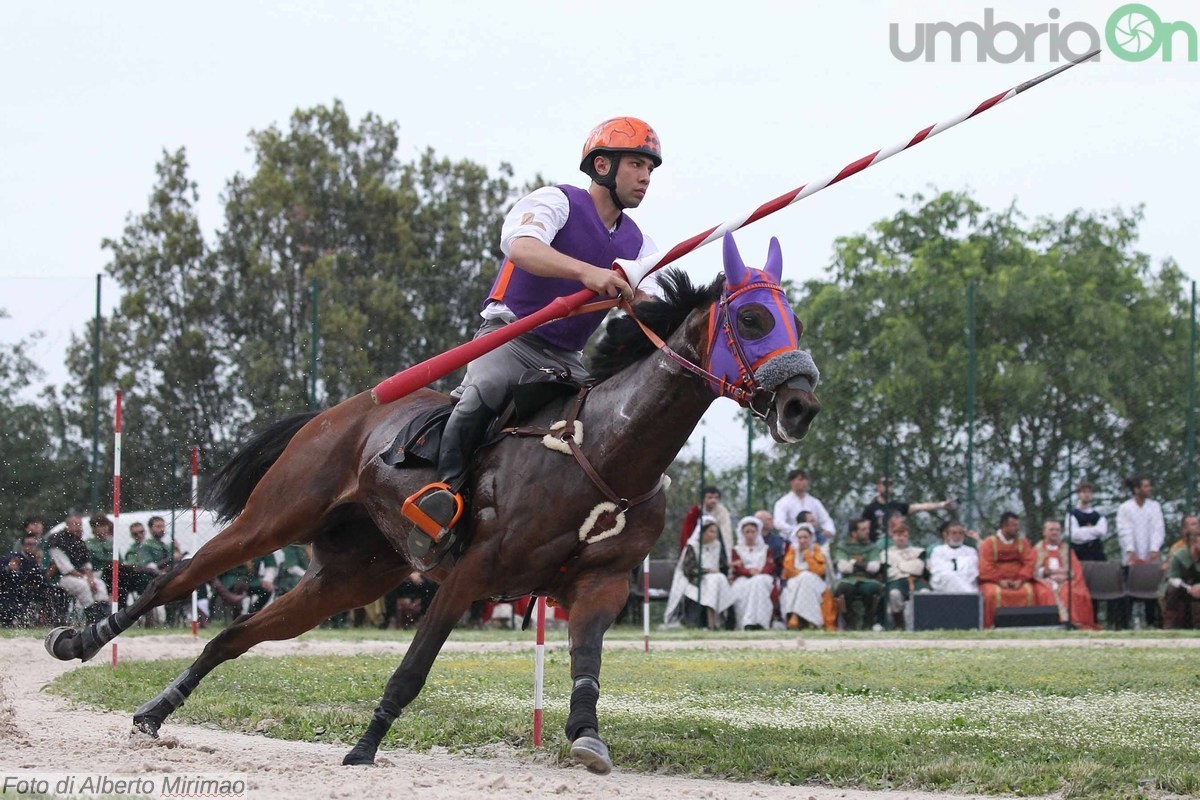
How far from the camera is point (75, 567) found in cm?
1644

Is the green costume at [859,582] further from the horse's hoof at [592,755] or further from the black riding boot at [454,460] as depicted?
the horse's hoof at [592,755]

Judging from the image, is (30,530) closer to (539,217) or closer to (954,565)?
(954,565)

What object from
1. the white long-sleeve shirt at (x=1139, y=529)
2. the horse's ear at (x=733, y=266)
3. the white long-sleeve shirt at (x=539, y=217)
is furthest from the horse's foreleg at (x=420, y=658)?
the white long-sleeve shirt at (x=1139, y=529)

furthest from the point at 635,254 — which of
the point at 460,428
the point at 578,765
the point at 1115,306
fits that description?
the point at 1115,306

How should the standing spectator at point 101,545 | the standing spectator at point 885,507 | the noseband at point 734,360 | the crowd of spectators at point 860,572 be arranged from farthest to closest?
the standing spectator at point 885,507 < the crowd of spectators at point 860,572 < the standing spectator at point 101,545 < the noseband at point 734,360

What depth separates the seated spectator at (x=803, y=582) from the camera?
19250 millimetres

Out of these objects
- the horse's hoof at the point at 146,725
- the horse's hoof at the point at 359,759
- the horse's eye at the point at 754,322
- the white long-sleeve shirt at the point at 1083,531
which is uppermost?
the horse's eye at the point at 754,322

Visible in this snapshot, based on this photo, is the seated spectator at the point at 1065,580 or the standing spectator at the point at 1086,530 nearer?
the seated spectator at the point at 1065,580

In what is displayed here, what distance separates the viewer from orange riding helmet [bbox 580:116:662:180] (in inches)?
288

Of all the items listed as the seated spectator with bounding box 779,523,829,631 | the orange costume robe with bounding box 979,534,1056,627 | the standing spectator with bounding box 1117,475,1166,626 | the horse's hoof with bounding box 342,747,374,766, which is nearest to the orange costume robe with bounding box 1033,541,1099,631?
the orange costume robe with bounding box 979,534,1056,627

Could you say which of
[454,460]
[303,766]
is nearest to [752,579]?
[454,460]

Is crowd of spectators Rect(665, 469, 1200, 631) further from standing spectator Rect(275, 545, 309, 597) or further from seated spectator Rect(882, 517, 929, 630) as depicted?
standing spectator Rect(275, 545, 309, 597)

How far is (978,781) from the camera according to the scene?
6.11 meters

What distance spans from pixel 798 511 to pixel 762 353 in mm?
13791
